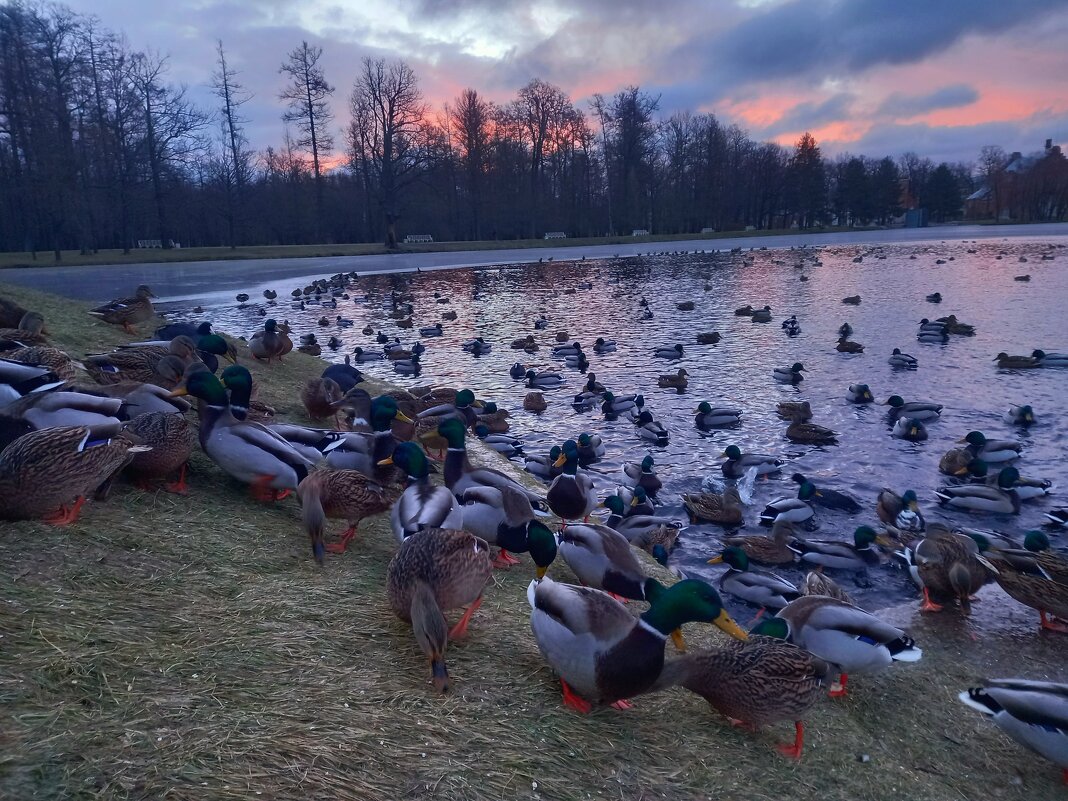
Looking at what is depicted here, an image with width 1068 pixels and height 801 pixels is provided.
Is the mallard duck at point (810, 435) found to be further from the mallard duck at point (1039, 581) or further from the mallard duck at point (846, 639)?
the mallard duck at point (846, 639)

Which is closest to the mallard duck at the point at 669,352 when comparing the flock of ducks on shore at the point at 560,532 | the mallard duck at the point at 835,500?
the flock of ducks on shore at the point at 560,532

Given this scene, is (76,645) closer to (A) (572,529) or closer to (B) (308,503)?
(B) (308,503)

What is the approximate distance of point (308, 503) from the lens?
162 inches

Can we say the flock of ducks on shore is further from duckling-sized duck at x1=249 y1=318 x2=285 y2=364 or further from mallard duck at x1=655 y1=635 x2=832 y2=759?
duckling-sized duck at x1=249 y1=318 x2=285 y2=364

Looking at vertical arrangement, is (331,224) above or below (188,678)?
above

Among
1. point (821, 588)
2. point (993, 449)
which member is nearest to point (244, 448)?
point (821, 588)

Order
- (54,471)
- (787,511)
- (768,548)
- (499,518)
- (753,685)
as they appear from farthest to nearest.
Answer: (787,511) → (768,548) → (499,518) → (54,471) → (753,685)


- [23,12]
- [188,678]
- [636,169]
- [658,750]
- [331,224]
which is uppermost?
[23,12]

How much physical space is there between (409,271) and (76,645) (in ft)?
121

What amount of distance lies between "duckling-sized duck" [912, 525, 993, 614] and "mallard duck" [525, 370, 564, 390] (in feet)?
26.7

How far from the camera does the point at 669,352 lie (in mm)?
15867

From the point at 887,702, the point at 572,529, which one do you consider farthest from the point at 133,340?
the point at 887,702

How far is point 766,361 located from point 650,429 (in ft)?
20.5

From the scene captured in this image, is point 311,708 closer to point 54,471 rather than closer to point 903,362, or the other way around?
point 54,471
